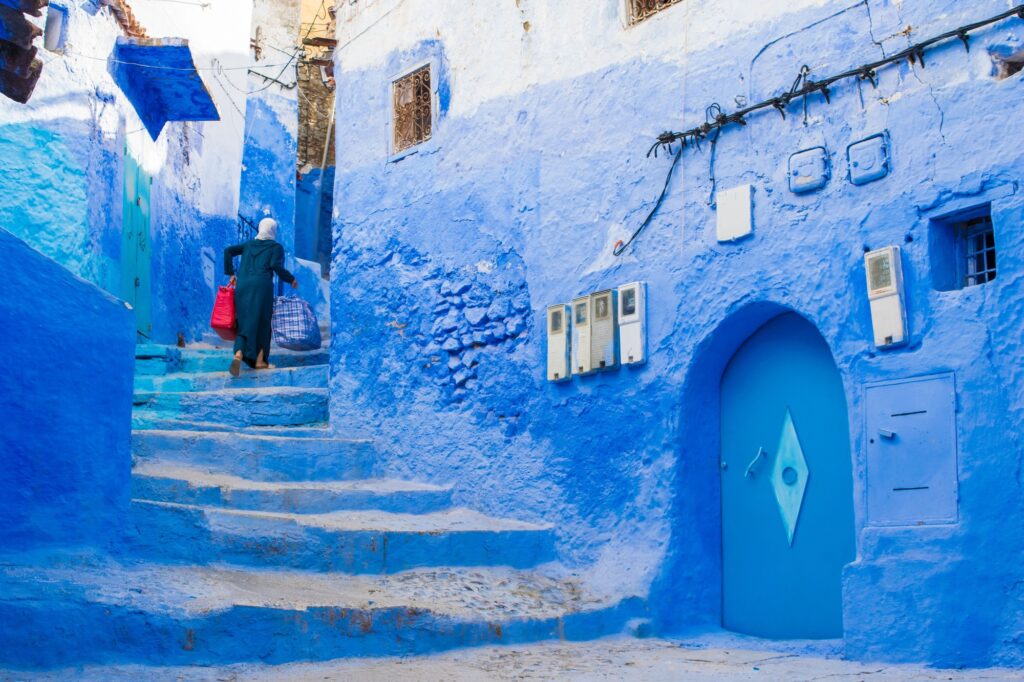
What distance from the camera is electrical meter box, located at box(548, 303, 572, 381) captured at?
24.5 ft

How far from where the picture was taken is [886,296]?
5.71m

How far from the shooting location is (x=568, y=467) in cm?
735

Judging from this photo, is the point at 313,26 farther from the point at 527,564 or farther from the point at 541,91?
the point at 527,564

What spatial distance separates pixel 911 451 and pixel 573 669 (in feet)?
6.35

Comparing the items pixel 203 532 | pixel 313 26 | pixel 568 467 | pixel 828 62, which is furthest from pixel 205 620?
pixel 313 26

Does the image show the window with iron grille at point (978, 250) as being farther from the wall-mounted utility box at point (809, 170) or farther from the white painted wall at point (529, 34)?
the white painted wall at point (529, 34)

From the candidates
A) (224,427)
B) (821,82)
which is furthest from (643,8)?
(224,427)

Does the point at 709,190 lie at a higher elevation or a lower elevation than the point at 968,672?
higher

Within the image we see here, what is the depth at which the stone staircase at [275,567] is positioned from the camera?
5.19 metres

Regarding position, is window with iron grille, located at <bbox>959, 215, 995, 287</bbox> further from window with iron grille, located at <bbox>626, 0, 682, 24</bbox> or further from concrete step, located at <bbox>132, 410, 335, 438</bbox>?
concrete step, located at <bbox>132, 410, 335, 438</bbox>

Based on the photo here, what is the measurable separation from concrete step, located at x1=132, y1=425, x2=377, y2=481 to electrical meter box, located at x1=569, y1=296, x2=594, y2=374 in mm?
1962

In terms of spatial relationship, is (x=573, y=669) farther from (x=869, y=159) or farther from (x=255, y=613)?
(x=869, y=159)

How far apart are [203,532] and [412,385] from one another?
2633mm

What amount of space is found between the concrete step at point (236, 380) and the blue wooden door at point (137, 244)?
1312 mm
